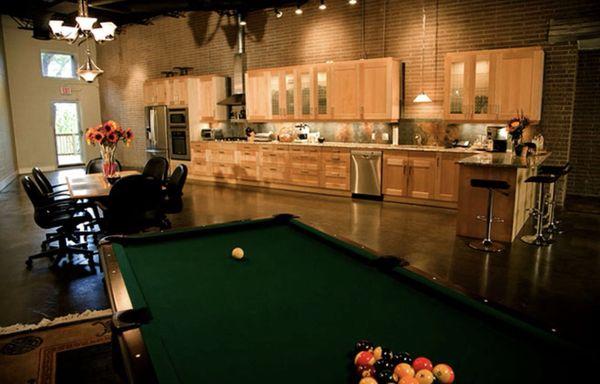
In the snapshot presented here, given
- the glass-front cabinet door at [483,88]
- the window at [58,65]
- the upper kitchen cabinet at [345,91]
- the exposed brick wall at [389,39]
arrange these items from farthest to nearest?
the window at [58,65] → the upper kitchen cabinet at [345,91] → the glass-front cabinet door at [483,88] → the exposed brick wall at [389,39]

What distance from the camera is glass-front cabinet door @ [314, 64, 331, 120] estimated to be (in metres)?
8.83

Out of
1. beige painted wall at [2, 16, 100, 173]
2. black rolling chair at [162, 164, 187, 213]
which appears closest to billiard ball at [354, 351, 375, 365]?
black rolling chair at [162, 164, 187, 213]

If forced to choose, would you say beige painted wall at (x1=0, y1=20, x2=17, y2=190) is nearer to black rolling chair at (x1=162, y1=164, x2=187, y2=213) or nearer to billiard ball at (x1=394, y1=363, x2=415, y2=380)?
black rolling chair at (x1=162, y1=164, x2=187, y2=213)

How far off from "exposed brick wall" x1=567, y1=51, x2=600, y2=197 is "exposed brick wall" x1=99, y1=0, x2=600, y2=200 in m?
1.72

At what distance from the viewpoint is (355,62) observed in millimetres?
8438

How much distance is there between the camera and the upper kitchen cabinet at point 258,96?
9.80 metres

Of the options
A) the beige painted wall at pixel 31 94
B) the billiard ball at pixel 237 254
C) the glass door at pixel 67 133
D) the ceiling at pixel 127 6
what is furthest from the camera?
the glass door at pixel 67 133

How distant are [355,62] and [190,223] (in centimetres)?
429

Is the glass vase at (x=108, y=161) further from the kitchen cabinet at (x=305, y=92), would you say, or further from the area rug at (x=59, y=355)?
the kitchen cabinet at (x=305, y=92)

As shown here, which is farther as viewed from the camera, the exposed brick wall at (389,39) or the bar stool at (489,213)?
the exposed brick wall at (389,39)

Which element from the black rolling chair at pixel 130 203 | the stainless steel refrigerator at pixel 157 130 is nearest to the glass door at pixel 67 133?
the stainless steel refrigerator at pixel 157 130

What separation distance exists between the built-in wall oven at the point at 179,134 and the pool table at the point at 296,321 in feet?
29.2

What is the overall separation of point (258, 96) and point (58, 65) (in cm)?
784

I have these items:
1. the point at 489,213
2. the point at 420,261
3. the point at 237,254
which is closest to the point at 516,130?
the point at 489,213
